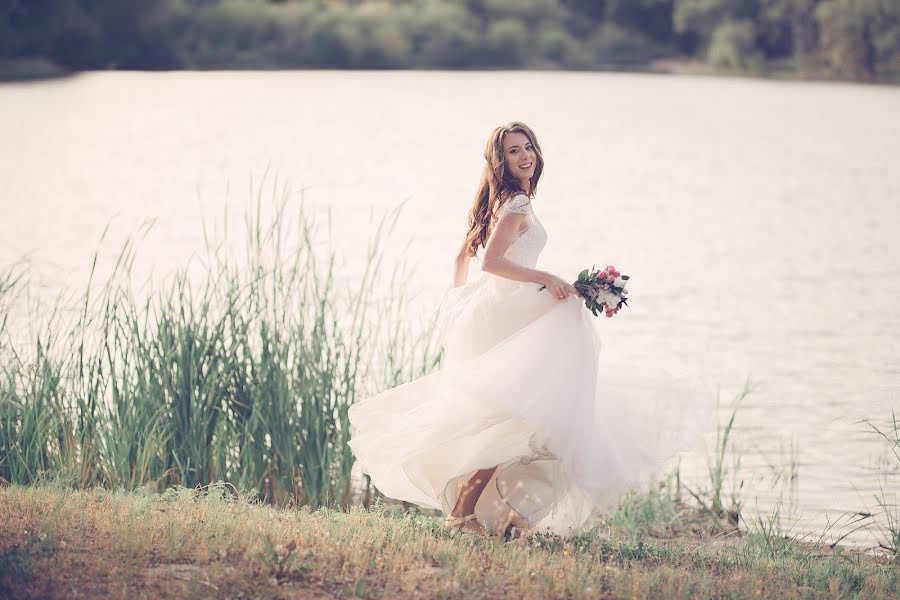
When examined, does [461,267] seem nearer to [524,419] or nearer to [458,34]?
[524,419]

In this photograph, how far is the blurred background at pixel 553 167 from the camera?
9414 millimetres

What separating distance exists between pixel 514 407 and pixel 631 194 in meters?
23.0

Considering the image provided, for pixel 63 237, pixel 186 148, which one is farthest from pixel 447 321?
pixel 186 148

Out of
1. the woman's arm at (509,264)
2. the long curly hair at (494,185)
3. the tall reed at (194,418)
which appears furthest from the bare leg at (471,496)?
the tall reed at (194,418)

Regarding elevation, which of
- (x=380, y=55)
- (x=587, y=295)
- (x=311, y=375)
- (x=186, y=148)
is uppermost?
(x=380, y=55)

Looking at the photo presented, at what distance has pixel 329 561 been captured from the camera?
442 centimetres

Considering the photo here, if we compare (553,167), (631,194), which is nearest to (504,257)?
(631,194)

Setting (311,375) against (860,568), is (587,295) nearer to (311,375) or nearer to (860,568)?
(860,568)

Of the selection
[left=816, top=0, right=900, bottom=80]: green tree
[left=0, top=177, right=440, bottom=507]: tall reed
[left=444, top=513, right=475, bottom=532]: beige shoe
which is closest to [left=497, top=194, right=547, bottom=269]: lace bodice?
[left=444, top=513, right=475, bottom=532]: beige shoe

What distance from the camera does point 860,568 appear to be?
505 centimetres

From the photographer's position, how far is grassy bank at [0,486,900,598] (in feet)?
13.6

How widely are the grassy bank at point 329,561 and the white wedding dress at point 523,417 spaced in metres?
0.19

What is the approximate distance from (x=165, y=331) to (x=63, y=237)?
43.4 feet

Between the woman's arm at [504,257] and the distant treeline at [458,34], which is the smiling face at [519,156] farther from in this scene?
the distant treeline at [458,34]
